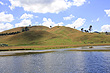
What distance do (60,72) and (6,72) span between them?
14.7 m

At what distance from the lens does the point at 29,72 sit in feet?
112

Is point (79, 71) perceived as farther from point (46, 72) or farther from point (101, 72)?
point (46, 72)

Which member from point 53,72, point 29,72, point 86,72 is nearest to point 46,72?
point 53,72

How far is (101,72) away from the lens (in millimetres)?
31594

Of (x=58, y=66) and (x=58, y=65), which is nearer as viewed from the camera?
(x=58, y=66)

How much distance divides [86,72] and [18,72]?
18.0 metres

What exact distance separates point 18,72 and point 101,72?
21714mm

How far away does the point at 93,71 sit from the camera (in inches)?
1289

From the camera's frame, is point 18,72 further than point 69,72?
Yes

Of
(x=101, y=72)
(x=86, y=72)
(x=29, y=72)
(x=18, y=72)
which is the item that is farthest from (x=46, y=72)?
(x=101, y=72)

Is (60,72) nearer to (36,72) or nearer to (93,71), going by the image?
(36,72)

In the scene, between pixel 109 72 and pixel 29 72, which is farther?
pixel 29 72

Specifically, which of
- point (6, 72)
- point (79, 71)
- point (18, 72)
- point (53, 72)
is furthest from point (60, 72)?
point (6, 72)

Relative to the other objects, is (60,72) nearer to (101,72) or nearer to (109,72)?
(101,72)
